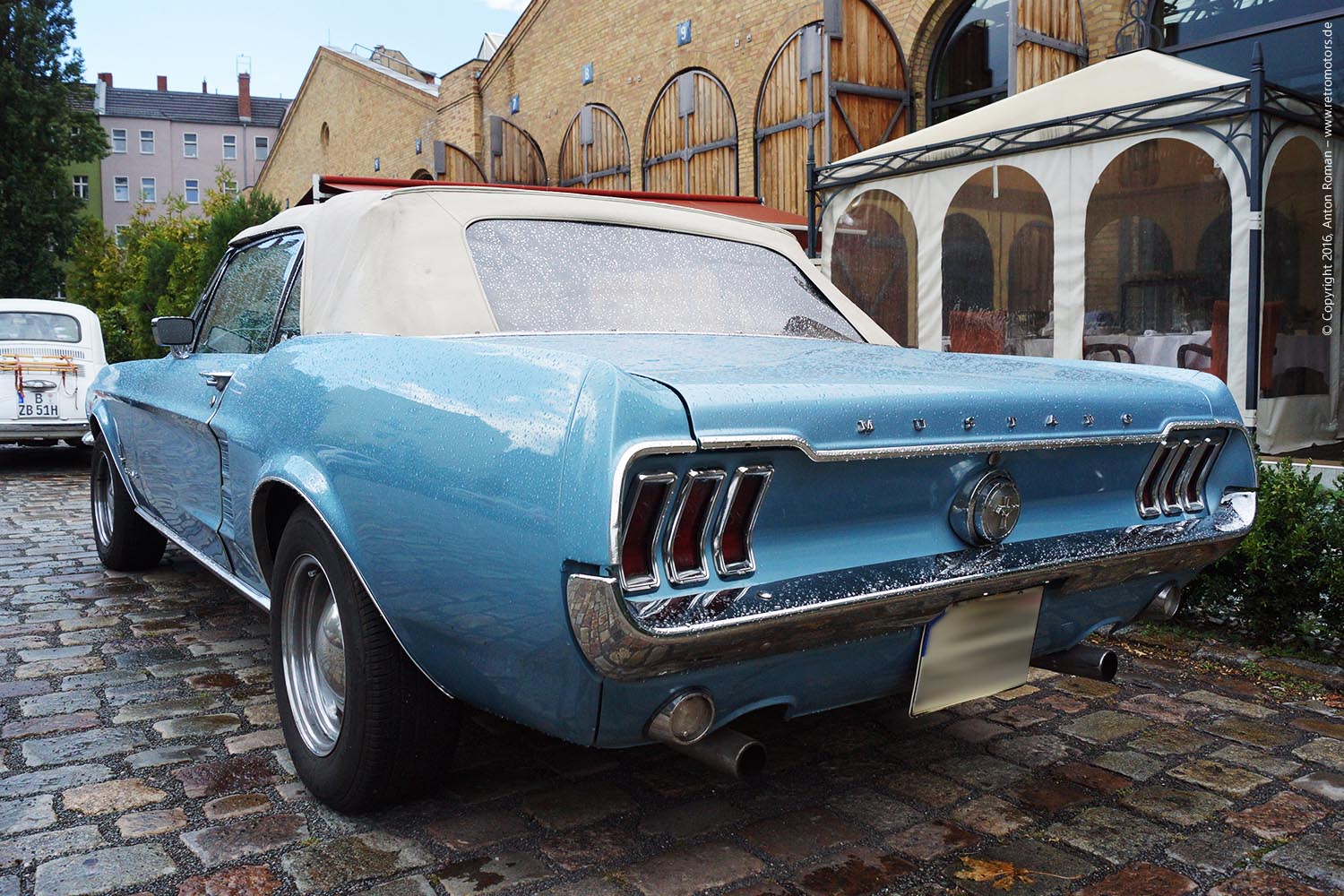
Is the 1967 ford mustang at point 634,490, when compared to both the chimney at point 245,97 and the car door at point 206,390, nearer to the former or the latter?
the car door at point 206,390

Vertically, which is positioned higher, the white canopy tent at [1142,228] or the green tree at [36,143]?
the green tree at [36,143]

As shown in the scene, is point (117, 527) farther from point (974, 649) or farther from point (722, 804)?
point (974, 649)

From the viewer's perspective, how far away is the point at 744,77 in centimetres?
1445

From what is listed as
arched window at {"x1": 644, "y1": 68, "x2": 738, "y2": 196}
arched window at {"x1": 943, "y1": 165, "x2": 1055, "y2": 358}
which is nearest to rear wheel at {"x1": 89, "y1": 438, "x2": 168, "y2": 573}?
arched window at {"x1": 943, "y1": 165, "x2": 1055, "y2": 358}

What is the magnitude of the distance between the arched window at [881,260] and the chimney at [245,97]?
69099 millimetres

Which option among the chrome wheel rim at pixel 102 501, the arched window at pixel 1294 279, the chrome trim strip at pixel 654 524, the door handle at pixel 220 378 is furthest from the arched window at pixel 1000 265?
the chrome trim strip at pixel 654 524

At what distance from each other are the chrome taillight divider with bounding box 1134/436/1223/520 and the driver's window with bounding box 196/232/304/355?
257cm

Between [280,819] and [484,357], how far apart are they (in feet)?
4.20

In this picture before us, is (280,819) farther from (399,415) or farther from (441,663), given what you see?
(399,415)

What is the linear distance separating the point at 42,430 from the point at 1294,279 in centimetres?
1096

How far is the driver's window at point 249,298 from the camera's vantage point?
3539 mm

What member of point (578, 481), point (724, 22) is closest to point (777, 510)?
point (578, 481)

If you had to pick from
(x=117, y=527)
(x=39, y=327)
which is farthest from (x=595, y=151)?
(x=117, y=527)

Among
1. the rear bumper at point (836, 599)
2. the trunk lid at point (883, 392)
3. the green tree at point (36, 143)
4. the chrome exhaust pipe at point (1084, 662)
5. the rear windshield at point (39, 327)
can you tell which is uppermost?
the green tree at point (36, 143)
